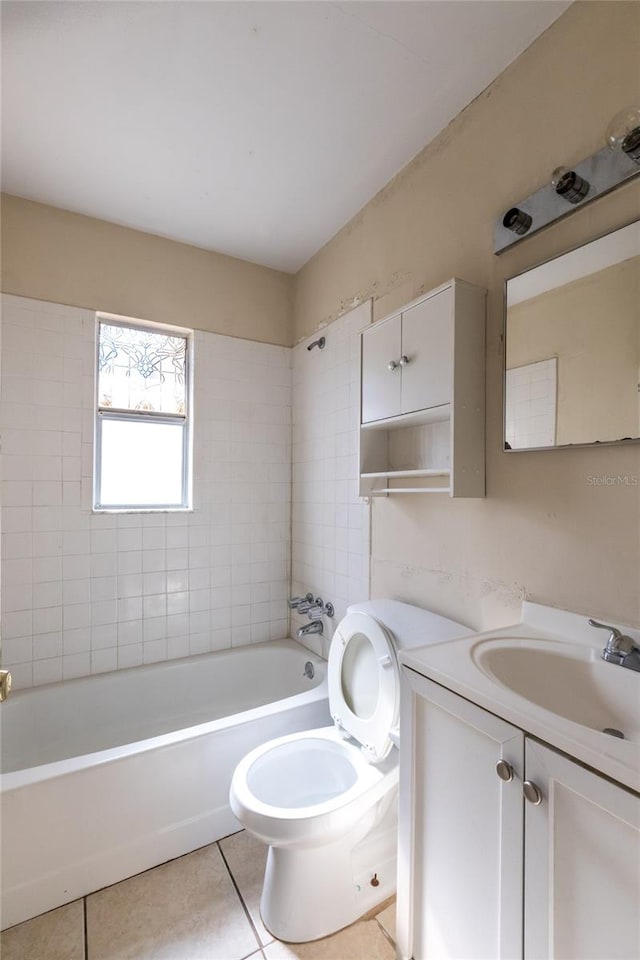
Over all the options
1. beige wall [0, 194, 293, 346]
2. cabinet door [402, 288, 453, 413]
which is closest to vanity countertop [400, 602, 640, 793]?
cabinet door [402, 288, 453, 413]

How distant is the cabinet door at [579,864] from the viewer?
62 cm

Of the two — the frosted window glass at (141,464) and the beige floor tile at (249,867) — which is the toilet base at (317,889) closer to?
the beige floor tile at (249,867)

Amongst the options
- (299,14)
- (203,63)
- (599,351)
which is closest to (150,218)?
(203,63)

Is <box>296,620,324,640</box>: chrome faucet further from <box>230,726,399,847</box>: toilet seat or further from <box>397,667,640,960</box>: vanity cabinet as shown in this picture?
<box>397,667,640,960</box>: vanity cabinet

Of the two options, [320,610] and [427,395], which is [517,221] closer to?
[427,395]

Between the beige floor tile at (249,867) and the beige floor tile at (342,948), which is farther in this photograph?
the beige floor tile at (249,867)

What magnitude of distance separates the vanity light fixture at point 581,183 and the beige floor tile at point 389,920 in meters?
2.12

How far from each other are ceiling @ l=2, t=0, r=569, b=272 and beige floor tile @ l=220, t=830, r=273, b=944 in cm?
270

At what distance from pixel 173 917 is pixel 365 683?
0.92 meters

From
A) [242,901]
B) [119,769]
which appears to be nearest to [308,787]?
[242,901]

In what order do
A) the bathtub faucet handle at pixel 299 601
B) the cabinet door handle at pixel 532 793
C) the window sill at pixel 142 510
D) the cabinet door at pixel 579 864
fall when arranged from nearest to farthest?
the cabinet door at pixel 579 864 < the cabinet door handle at pixel 532 793 < the window sill at pixel 142 510 < the bathtub faucet handle at pixel 299 601

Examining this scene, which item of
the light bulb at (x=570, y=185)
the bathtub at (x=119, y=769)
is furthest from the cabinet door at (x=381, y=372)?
the bathtub at (x=119, y=769)

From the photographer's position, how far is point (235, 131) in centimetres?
161

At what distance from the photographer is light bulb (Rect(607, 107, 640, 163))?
993 millimetres
